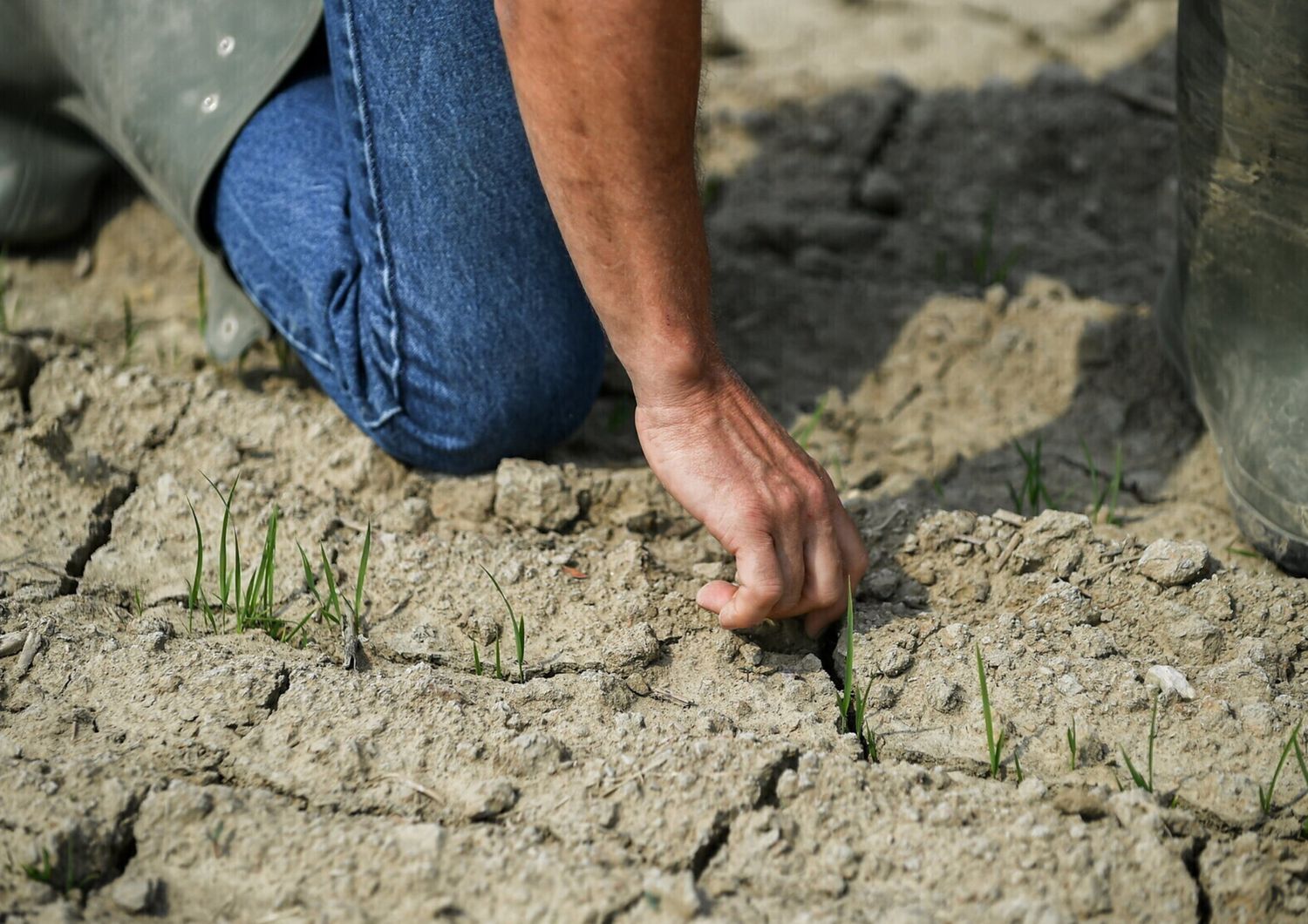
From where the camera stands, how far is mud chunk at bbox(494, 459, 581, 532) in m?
1.88

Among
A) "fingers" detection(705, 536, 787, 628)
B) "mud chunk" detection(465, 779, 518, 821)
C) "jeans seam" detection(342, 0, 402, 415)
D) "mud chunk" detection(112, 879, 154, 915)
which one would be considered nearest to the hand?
"fingers" detection(705, 536, 787, 628)

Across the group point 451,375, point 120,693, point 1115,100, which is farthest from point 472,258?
point 1115,100

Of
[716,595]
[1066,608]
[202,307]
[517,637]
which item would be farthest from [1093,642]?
[202,307]

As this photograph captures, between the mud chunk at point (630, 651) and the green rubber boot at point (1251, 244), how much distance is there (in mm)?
951

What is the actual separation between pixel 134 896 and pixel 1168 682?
47.4 inches

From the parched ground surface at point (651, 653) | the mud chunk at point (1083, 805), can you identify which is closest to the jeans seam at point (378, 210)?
the parched ground surface at point (651, 653)

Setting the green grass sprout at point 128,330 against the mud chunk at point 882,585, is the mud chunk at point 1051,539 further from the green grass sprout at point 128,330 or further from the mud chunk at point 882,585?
the green grass sprout at point 128,330

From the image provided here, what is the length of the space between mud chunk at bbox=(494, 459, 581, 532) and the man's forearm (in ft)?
1.08

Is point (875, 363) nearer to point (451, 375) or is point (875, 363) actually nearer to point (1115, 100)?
point (451, 375)

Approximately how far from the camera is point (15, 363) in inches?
78.1

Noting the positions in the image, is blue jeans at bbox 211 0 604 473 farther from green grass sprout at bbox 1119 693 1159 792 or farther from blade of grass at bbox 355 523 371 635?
green grass sprout at bbox 1119 693 1159 792

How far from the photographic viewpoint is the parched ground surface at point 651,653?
1.33m

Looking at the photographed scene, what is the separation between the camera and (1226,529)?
1.98 meters

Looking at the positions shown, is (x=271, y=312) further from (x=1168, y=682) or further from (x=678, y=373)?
(x=1168, y=682)
